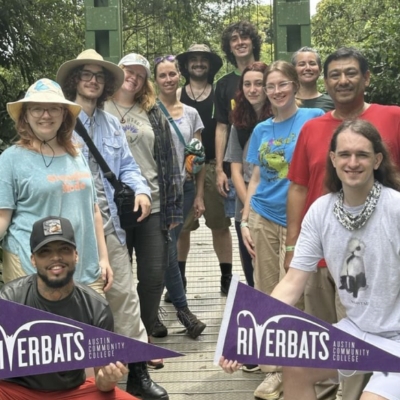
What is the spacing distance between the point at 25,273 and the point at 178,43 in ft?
14.8

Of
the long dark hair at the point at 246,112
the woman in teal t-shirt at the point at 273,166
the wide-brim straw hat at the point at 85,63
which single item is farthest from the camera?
the long dark hair at the point at 246,112

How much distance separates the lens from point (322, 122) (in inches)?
145

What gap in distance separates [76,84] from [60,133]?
0.59 meters

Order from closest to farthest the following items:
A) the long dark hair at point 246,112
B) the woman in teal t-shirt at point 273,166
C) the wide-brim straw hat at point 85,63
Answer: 1. the wide-brim straw hat at point 85,63
2. the woman in teal t-shirt at point 273,166
3. the long dark hair at point 246,112

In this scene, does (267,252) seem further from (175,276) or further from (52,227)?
(52,227)

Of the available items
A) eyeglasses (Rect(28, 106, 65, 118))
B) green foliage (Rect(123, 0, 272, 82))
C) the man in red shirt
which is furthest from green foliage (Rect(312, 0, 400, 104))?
eyeglasses (Rect(28, 106, 65, 118))

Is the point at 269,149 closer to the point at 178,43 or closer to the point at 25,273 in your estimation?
the point at 25,273

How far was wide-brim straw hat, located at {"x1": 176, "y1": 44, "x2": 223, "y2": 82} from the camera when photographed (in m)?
5.48

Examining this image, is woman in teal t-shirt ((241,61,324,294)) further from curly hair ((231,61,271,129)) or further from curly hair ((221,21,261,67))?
curly hair ((221,21,261,67))

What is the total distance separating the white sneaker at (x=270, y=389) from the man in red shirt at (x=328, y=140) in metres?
0.64

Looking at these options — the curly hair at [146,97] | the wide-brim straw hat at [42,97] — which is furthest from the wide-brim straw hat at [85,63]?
the wide-brim straw hat at [42,97]

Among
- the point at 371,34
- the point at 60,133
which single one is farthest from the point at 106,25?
the point at 371,34

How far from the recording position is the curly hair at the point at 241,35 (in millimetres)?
5273

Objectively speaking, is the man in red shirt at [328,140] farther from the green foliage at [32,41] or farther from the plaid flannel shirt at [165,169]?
the green foliage at [32,41]
